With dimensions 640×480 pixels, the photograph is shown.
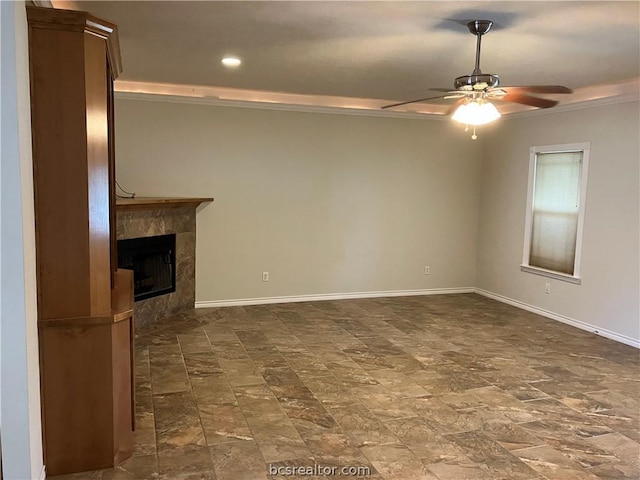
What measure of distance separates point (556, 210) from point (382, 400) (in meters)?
3.48

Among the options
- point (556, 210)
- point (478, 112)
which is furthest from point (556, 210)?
point (478, 112)

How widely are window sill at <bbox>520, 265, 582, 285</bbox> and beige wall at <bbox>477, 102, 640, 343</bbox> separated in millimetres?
54

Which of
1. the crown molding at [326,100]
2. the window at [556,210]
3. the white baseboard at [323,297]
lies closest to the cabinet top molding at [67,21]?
the crown molding at [326,100]

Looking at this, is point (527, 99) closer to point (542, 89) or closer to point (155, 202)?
point (542, 89)

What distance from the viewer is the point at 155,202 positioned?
4.95 m

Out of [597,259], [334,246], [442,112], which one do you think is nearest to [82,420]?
[334,246]

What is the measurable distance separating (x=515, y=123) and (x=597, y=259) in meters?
2.01

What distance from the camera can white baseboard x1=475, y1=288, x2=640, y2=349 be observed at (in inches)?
195

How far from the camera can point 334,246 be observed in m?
6.41

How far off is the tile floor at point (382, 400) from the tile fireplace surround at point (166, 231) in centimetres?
24

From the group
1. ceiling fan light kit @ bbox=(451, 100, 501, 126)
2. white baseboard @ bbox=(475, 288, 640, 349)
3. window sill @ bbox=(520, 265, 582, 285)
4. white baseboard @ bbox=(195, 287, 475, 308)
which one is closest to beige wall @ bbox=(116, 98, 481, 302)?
white baseboard @ bbox=(195, 287, 475, 308)

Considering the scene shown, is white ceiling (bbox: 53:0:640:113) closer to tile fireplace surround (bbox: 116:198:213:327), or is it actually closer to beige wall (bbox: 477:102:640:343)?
beige wall (bbox: 477:102:640:343)

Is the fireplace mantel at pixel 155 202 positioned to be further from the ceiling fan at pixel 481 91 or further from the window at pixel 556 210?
the window at pixel 556 210

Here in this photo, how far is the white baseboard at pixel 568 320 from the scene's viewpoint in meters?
4.96
